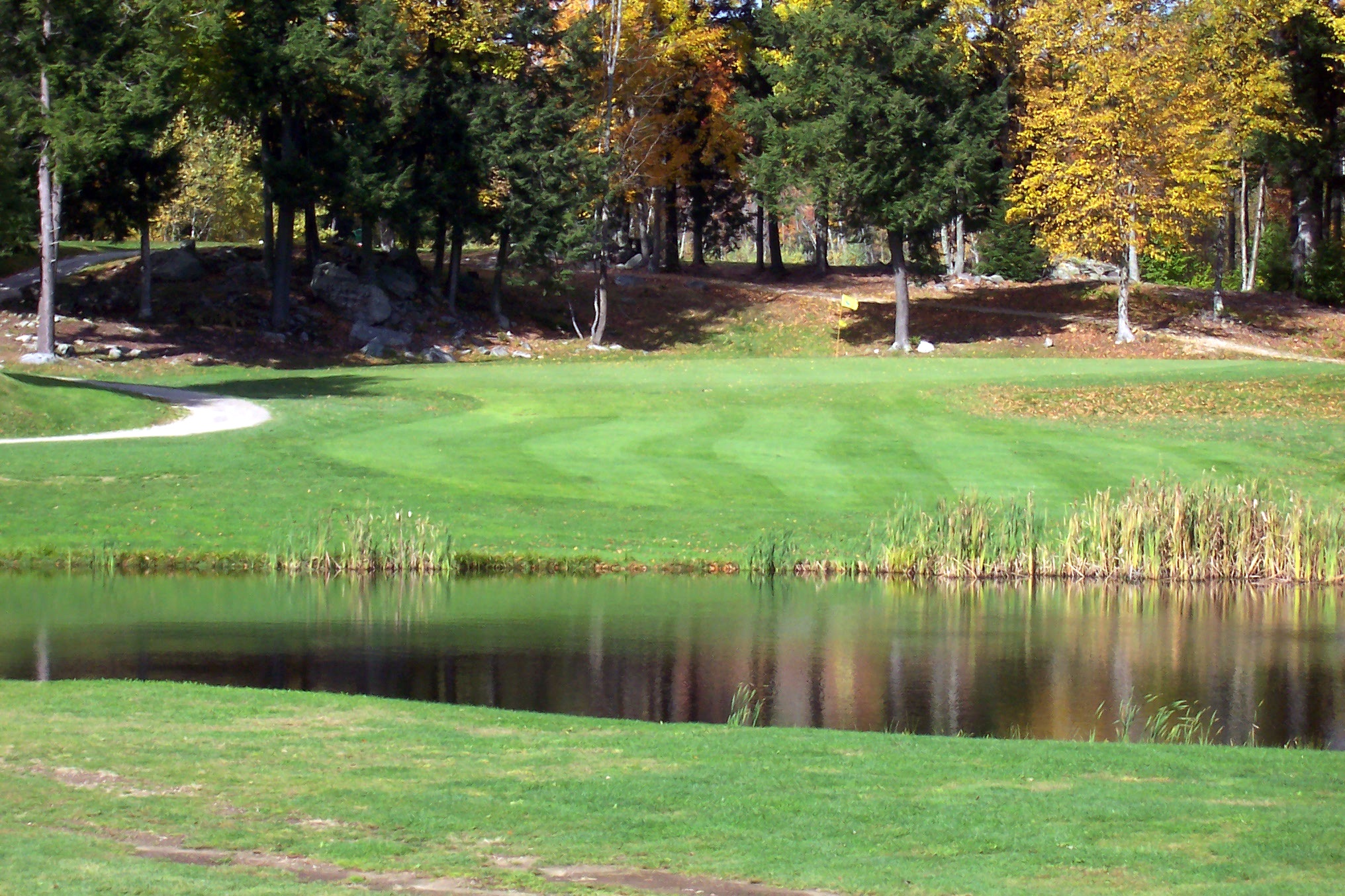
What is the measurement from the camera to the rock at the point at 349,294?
52.1 m

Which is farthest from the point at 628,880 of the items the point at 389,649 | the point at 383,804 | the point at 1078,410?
the point at 1078,410

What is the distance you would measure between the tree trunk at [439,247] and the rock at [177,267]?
28.9 feet

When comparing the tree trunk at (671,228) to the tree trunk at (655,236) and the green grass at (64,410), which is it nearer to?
the tree trunk at (655,236)

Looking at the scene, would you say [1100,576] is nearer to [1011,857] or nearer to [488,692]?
[488,692]

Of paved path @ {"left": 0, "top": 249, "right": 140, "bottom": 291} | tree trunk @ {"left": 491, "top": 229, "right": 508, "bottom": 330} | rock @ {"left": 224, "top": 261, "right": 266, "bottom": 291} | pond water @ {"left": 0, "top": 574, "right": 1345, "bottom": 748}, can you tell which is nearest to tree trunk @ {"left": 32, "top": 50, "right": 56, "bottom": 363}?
paved path @ {"left": 0, "top": 249, "right": 140, "bottom": 291}

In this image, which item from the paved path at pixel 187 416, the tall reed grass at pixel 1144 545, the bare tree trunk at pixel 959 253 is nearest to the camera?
the tall reed grass at pixel 1144 545

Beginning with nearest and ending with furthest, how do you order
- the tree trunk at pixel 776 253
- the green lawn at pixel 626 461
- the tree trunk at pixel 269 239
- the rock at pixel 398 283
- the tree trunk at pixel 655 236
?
the green lawn at pixel 626 461
the tree trunk at pixel 269 239
the rock at pixel 398 283
the tree trunk at pixel 655 236
the tree trunk at pixel 776 253

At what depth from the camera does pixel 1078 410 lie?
1357 inches

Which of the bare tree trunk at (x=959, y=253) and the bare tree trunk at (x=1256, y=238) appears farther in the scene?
the bare tree trunk at (x=959, y=253)

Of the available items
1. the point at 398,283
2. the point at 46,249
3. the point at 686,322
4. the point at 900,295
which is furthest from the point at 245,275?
the point at 900,295

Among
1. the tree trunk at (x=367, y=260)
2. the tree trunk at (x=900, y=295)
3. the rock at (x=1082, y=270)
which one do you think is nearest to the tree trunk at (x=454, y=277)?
the tree trunk at (x=367, y=260)

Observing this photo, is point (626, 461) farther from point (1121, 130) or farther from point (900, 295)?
point (1121, 130)

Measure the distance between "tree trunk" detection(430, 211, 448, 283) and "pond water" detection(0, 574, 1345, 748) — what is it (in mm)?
34153

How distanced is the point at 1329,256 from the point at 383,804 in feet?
190
